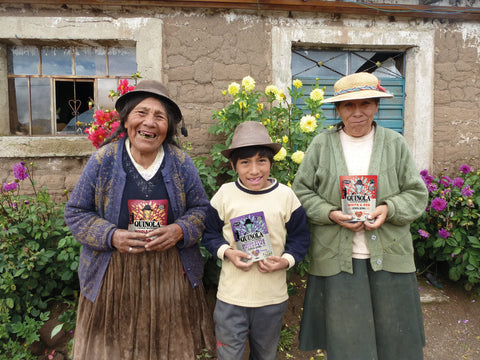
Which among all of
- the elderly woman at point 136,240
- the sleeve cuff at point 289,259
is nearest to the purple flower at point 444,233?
the sleeve cuff at point 289,259

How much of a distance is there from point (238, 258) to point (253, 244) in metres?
0.11

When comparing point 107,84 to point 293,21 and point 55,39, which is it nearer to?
point 55,39

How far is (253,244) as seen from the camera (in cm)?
183

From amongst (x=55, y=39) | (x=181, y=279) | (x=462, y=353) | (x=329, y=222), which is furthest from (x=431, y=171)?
(x=55, y=39)

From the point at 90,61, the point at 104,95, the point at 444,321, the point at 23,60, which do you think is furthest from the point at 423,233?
the point at 23,60

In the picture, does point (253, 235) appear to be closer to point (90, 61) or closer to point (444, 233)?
point (444, 233)

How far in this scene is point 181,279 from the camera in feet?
6.39

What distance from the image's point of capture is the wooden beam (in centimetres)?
348

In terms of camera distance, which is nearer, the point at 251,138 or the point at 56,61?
the point at 251,138

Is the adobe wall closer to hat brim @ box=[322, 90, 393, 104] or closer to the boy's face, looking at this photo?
hat brim @ box=[322, 90, 393, 104]

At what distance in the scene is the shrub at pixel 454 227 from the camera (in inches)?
129

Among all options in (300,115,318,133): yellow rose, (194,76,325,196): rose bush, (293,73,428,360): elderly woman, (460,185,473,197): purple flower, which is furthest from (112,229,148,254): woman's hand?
(460,185,473,197): purple flower

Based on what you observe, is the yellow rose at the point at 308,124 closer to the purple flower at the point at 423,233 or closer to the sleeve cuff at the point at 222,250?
the sleeve cuff at the point at 222,250

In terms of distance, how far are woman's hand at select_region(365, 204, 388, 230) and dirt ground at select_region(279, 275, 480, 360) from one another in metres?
1.55
